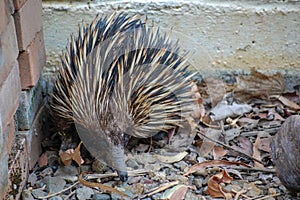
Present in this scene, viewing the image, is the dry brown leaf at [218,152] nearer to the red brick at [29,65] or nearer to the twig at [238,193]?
the twig at [238,193]

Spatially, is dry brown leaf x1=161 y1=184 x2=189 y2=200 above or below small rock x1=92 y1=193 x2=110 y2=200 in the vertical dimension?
below

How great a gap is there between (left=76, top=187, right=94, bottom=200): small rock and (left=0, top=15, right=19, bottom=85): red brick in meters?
0.68

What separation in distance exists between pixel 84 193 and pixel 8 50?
784 mm

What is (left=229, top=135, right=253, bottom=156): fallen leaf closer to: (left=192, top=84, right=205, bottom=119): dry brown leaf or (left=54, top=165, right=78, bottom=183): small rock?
(left=192, top=84, right=205, bottom=119): dry brown leaf

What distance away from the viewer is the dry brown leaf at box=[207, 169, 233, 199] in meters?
2.79

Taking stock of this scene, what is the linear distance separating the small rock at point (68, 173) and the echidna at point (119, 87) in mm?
134

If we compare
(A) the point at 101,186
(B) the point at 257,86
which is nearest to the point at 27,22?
(A) the point at 101,186

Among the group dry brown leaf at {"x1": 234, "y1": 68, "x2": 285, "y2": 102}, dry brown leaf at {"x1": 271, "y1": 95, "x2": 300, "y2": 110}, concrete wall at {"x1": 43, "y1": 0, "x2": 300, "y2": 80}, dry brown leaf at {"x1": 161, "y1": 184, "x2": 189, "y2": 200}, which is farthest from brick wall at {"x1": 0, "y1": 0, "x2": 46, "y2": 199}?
dry brown leaf at {"x1": 271, "y1": 95, "x2": 300, "y2": 110}

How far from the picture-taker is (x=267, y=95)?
3725 mm

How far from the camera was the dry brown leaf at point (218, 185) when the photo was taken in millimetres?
2795

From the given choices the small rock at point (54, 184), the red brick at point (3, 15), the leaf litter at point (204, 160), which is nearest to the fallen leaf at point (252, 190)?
the leaf litter at point (204, 160)

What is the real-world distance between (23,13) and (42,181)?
82 cm

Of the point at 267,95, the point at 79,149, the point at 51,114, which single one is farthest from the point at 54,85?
the point at 267,95

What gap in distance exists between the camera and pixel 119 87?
2836 millimetres
